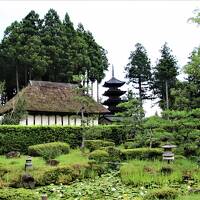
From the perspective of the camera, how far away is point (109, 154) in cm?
2048

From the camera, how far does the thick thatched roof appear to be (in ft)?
117

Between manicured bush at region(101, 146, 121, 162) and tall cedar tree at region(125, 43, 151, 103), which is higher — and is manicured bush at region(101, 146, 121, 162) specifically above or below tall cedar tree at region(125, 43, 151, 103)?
below

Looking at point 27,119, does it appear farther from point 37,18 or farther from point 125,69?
point 125,69

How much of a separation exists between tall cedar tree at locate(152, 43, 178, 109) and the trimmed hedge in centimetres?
2446

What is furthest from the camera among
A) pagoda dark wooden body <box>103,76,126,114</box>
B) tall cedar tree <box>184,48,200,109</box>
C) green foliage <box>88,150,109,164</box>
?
pagoda dark wooden body <box>103,76,126,114</box>

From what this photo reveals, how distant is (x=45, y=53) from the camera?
150ft

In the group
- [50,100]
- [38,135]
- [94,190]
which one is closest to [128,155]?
[94,190]

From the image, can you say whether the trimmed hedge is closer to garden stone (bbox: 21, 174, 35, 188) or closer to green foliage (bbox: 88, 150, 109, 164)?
green foliage (bbox: 88, 150, 109, 164)

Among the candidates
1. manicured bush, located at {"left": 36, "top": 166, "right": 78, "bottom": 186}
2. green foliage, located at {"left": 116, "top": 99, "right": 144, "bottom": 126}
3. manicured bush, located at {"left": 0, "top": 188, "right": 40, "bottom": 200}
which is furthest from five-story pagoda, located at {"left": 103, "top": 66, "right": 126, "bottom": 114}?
manicured bush, located at {"left": 0, "top": 188, "right": 40, "bottom": 200}

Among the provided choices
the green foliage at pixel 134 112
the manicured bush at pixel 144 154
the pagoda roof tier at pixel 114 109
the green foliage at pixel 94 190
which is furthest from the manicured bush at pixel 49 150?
the pagoda roof tier at pixel 114 109

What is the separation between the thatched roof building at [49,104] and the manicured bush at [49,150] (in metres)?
10.5

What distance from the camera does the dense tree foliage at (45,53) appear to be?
45.1m

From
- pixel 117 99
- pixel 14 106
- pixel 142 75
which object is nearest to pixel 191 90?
pixel 14 106

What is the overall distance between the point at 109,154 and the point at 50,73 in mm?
28789
